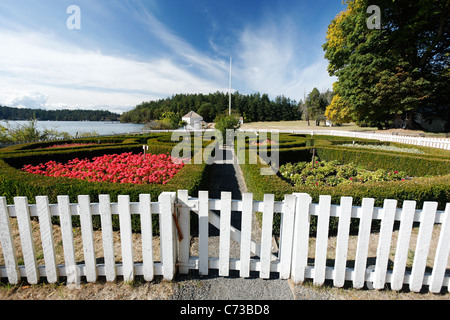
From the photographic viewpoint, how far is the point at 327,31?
956 inches

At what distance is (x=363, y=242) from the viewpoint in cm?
223

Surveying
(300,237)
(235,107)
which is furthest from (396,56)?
(235,107)

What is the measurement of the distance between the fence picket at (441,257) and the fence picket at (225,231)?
2.35 metres

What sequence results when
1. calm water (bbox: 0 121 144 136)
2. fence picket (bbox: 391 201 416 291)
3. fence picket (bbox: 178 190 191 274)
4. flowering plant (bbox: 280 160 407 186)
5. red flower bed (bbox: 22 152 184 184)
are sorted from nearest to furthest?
fence picket (bbox: 391 201 416 291) < fence picket (bbox: 178 190 191 274) < red flower bed (bbox: 22 152 184 184) < flowering plant (bbox: 280 160 407 186) < calm water (bbox: 0 121 144 136)

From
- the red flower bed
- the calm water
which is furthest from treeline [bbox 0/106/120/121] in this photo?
the red flower bed

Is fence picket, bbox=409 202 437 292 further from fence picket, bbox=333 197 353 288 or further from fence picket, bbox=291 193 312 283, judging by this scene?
fence picket, bbox=291 193 312 283

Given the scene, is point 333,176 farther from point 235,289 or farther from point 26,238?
point 26,238

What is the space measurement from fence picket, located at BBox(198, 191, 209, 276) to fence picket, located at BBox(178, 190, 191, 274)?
134mm

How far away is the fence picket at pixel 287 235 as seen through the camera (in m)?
2.22

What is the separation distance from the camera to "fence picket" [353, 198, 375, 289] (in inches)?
83.7

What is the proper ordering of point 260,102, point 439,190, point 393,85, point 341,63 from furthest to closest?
point 260,102 < point 341,63 < point 393,85 < point 439,190
